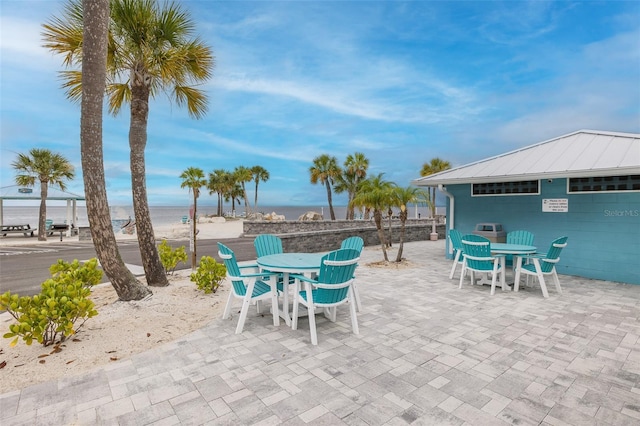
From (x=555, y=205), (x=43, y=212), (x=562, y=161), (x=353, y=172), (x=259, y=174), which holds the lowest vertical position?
(x=43, y=212)

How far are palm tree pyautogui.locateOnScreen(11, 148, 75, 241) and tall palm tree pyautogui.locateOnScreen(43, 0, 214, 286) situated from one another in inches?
676

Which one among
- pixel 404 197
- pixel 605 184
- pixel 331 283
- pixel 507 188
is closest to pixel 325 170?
pixel 404 197

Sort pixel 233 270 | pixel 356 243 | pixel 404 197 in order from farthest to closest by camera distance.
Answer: pixel 404 197
pixel 356 243
pixel 233 270

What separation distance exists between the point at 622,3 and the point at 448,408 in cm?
1135

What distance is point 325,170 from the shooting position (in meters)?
27.9

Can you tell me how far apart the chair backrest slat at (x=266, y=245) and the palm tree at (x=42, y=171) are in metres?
19.2

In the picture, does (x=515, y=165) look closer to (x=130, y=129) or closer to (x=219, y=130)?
(x=130, y=129)

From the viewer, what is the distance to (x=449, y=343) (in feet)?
11.4

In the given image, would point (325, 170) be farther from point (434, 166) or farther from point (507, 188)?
point (507, 188)

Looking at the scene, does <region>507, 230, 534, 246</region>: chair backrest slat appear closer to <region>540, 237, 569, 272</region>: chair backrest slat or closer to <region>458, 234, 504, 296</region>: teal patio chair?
<region>540, 237, 569, 272</region>: chair backrest slat

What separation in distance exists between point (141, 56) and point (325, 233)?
7587mm

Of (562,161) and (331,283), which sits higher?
(562,161)

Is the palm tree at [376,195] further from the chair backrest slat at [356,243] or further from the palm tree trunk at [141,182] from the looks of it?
the palm tree trunk at [141,182]

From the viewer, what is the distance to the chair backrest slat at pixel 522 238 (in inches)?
264
